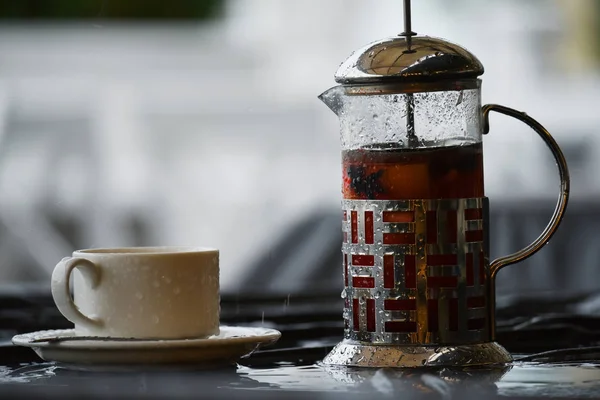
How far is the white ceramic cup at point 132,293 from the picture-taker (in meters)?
0.63

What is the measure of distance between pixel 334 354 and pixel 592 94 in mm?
6378

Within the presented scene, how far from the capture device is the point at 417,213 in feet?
2.14

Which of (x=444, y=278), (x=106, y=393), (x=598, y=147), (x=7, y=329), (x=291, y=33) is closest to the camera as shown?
(x=106, y=393)

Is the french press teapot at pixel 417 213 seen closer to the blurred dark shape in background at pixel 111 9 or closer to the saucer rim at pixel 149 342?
the saucer rim at pixel 149 342

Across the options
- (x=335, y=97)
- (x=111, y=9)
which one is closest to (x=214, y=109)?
(x=111, y=9)

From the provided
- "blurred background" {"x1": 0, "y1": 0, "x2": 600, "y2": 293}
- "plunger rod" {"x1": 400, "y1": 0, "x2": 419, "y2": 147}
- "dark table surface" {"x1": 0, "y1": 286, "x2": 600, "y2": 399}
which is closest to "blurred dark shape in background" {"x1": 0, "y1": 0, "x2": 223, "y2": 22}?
"blurred background" {"x1": 0, "y1": 0, "x2": 600, "y2": 293}

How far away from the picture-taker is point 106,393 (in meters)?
0.55

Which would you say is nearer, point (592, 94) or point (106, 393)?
point (106, 393)

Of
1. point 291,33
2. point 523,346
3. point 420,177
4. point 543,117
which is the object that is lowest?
point 523,346

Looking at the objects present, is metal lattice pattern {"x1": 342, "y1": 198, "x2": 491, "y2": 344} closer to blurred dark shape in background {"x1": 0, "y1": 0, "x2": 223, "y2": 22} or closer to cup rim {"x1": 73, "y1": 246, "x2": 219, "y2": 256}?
cup rim {"x1": 73, "y1": 246, "x2": 219, "y2": 256}

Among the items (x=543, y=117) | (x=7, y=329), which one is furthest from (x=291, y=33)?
(x=7, y=329)

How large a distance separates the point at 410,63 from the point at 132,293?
191mm

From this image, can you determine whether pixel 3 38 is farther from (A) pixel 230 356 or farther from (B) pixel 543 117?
(A) pixel 230 356

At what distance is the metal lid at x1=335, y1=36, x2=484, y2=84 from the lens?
0.66m
